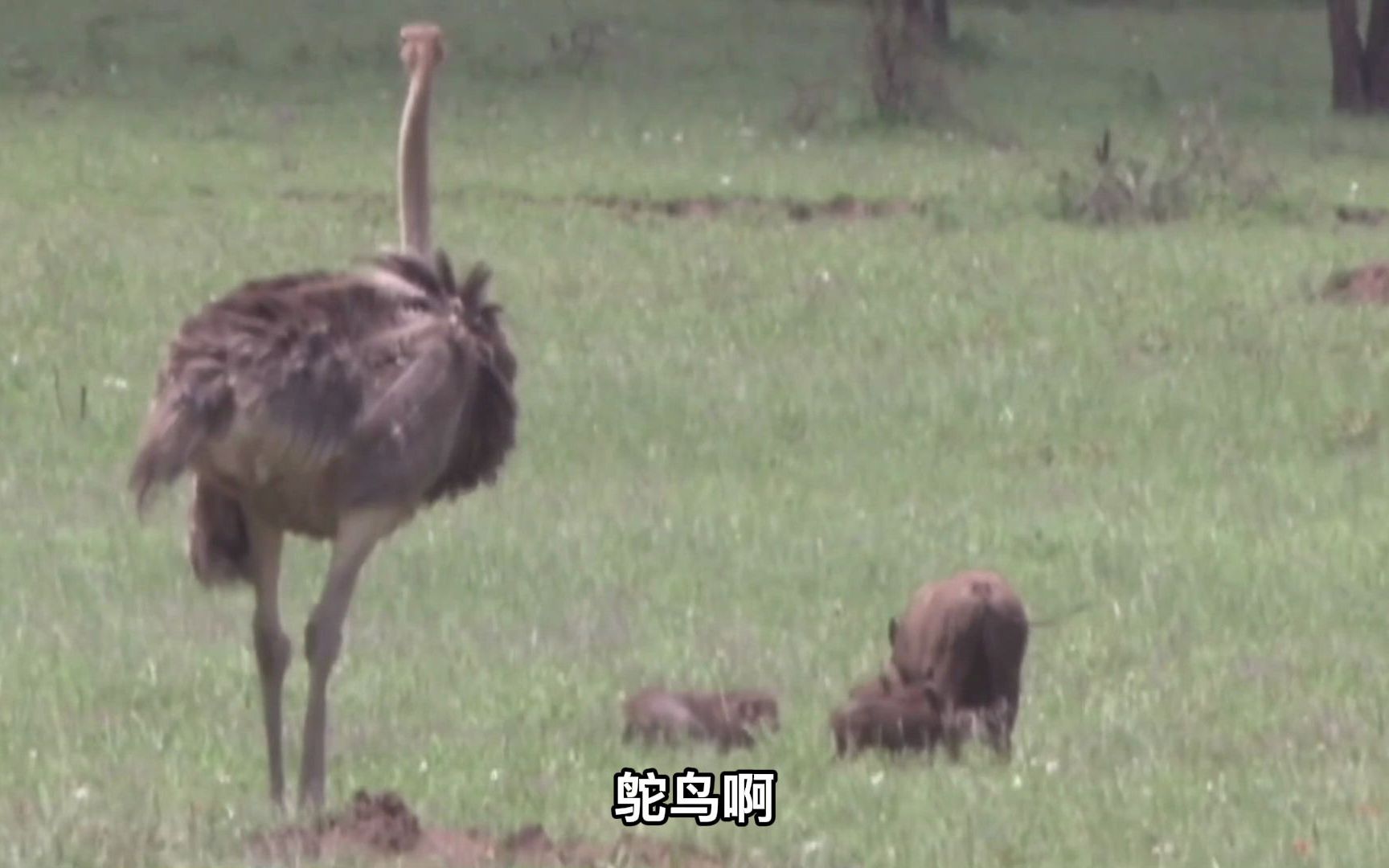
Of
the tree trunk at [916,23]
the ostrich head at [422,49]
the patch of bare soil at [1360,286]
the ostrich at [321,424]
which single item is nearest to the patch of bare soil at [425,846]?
the ostrich at [321,424]

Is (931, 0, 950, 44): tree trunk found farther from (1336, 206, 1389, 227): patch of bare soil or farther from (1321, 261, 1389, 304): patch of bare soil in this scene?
(1321, 261, 1389, 304): patch of bare soil

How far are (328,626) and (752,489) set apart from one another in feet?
15.1

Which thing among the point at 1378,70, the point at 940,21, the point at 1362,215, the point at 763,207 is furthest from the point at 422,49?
the point at 940,21

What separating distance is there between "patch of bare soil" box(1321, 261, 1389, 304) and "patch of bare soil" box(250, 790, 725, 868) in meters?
9.41

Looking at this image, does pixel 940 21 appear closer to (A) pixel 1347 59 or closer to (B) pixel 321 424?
(A) pixel 1347 59

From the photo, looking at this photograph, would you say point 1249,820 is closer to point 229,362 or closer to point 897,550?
point 229,362

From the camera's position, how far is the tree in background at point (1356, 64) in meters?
25.6

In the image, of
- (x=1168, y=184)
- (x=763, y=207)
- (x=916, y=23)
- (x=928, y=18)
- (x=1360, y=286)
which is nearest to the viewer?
(x=1360, y=286)

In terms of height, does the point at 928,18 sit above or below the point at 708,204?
below

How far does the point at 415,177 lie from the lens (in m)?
7.59

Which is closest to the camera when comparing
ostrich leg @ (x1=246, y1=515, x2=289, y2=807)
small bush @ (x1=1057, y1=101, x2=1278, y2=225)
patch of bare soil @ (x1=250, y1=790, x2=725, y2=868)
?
patch of bare soil @ (x1=250, y1=790, x2=725, y2=868)

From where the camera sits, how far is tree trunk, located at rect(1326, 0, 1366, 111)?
25663 mm

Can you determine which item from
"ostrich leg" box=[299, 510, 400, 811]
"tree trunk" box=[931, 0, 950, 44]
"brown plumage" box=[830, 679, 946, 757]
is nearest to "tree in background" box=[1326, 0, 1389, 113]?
"tree trunk" box=[931, 0, 950, 44]

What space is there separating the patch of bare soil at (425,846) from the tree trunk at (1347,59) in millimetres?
20307
